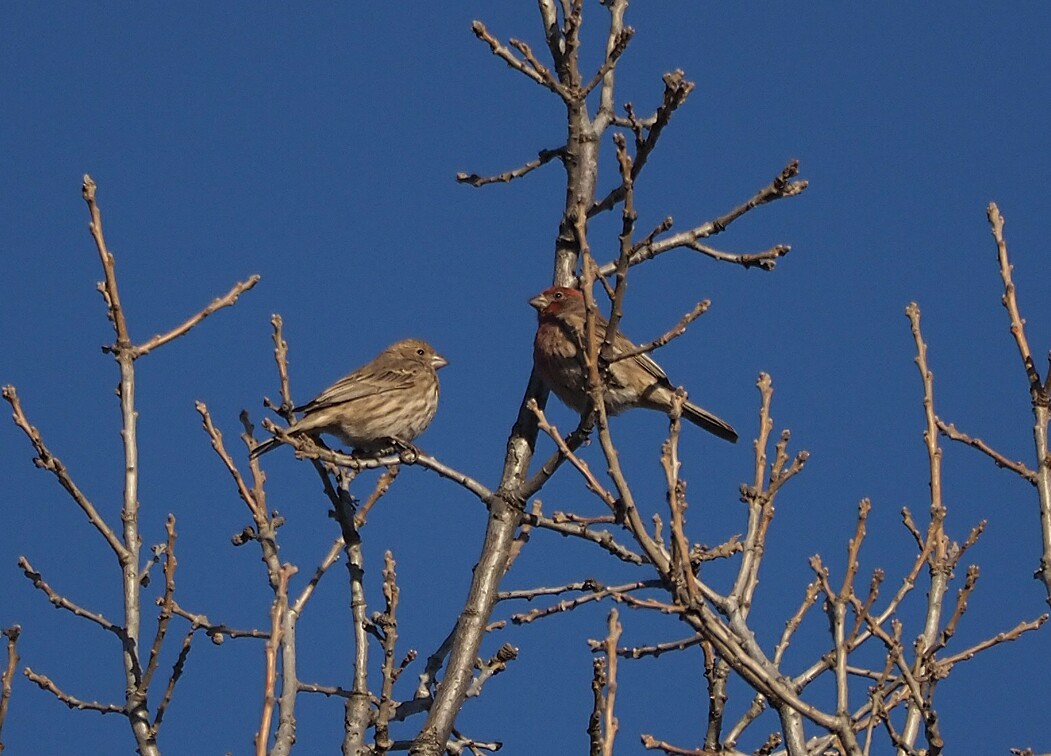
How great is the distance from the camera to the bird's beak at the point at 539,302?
9.34 metres

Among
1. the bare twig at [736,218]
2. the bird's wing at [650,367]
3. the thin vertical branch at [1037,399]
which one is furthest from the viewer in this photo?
the bird's wing at [650,367]

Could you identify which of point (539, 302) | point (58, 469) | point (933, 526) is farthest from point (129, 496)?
point (539, 302)

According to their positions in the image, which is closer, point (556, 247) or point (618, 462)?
point (618, 462)

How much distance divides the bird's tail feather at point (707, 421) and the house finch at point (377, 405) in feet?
5.70

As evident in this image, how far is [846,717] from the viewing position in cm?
451

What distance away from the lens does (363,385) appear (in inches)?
393

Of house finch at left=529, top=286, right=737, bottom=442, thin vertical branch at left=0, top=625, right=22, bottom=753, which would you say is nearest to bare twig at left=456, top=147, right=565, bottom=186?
house finch at left=529, top=286, right=737, bottom=442

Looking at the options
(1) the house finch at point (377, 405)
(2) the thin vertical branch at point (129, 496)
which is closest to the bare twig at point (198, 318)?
(2) the thin vertical branch at point (129, 496)

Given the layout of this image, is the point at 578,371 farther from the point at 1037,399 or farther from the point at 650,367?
the point at 1037,399

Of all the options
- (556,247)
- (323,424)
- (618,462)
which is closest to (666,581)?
(618,462)

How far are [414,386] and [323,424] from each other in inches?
37.5

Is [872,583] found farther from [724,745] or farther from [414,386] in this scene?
[414,386]

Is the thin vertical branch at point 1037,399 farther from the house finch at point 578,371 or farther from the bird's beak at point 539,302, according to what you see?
the bird's beak at point 539,302

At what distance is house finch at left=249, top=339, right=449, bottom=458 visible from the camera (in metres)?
9.71
